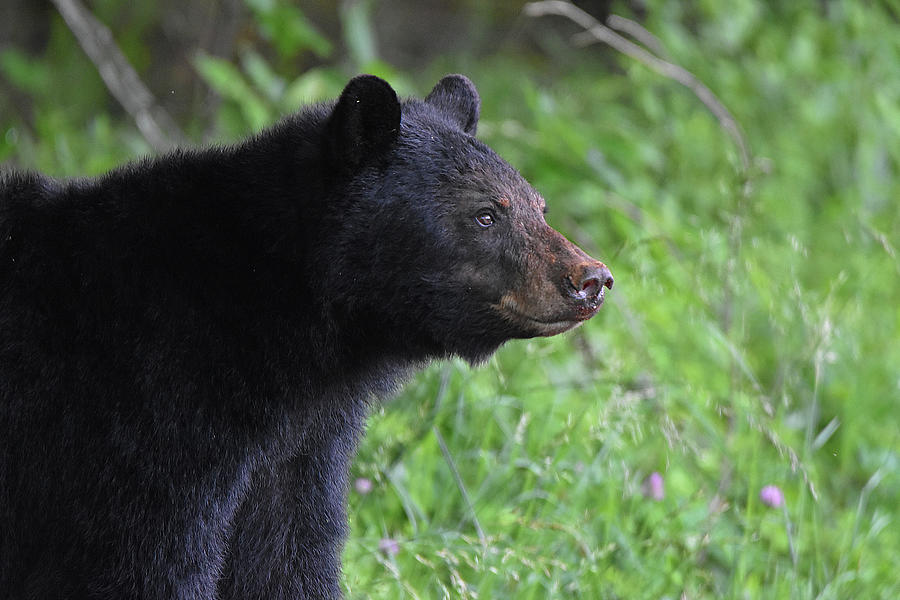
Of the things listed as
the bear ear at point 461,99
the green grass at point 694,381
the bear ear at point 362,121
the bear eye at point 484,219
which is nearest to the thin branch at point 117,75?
the green grass at point 694,381

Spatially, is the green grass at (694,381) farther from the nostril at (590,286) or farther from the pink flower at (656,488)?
the nostril at (590,286)

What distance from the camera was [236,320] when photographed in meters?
2.92

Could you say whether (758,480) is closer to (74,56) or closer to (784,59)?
(784,59)

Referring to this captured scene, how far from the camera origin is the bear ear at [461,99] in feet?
11.2

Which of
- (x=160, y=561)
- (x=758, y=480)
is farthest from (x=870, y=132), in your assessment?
(x=160, y=561)

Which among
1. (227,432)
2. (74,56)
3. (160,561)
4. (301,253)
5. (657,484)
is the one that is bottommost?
(74,56)

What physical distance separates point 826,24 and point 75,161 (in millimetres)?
5098

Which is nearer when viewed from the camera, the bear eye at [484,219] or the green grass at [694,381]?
the bear eye at [484,219]

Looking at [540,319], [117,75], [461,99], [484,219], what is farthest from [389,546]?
[117,75]

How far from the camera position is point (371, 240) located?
297 cm

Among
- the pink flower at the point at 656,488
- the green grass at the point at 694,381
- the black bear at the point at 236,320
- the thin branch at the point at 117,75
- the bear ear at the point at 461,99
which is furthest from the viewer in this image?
the thin branch at the point at 117,75

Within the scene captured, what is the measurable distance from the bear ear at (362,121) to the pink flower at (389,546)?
1179 mm

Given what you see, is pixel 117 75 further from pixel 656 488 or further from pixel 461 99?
pixel 656 488

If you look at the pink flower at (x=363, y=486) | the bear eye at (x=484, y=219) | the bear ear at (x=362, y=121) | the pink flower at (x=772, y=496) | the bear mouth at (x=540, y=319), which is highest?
the bear ear at (x=362, y=121)
